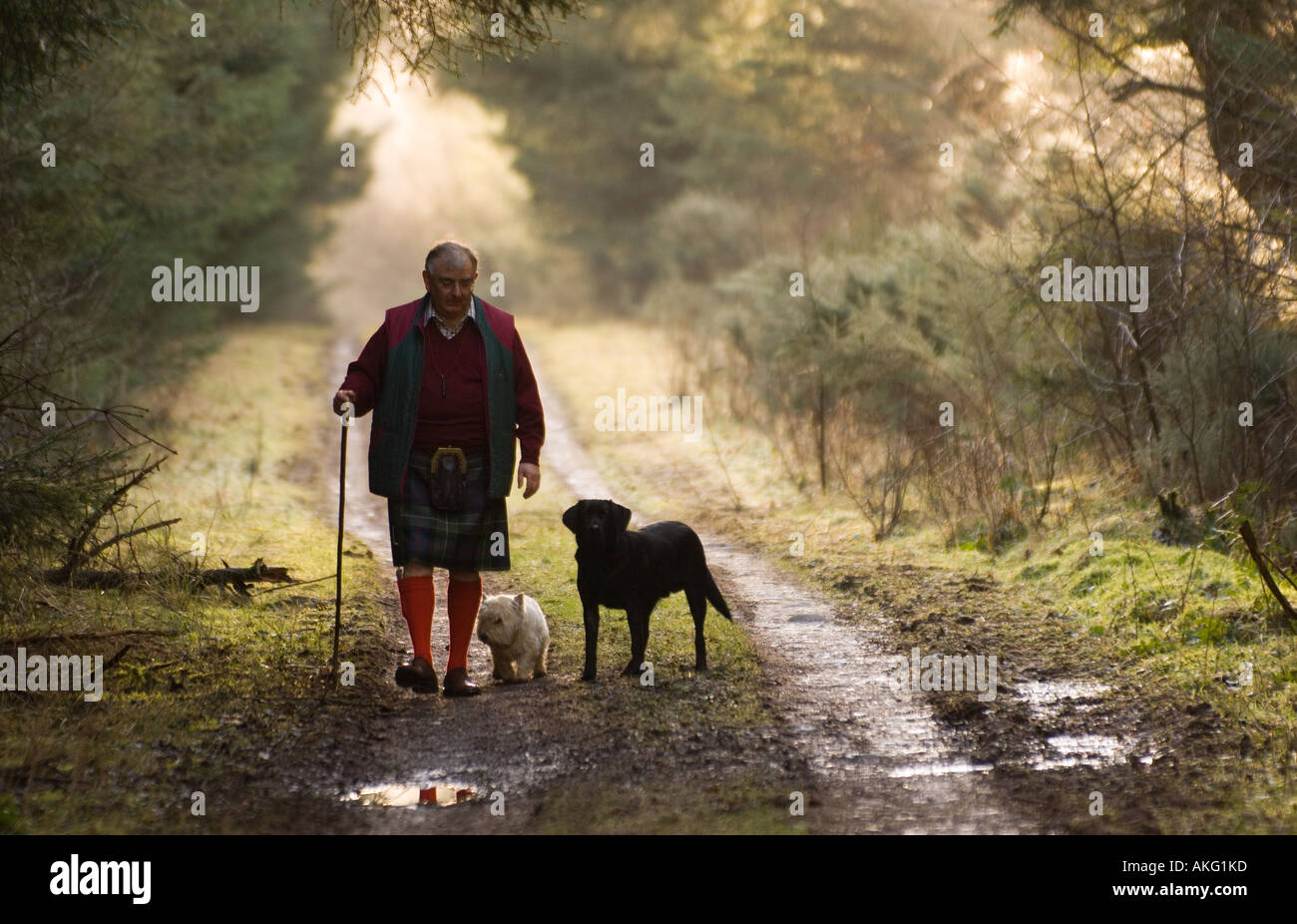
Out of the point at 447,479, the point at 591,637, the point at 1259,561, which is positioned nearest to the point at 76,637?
the point at 447,479

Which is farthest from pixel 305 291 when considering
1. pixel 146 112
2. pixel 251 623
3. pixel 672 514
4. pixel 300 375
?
pixel 251 623

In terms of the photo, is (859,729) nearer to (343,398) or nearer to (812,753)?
(812,753)

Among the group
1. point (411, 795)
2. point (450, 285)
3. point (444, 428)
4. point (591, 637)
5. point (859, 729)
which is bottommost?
point (411, 795)

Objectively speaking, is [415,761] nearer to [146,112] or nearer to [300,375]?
[146,112]

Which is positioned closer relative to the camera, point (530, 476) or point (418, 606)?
A: point (530, 476)

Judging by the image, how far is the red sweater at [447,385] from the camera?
257 inches

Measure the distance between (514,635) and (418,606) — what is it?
54 centimetres

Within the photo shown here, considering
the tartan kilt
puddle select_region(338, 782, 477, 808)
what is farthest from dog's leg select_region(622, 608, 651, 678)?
puddle select_region(338, 782, 477, 808)

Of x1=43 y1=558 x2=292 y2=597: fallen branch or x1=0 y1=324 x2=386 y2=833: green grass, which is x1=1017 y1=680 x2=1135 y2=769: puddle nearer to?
x1=0 y1=324 x2=386 y2=833: green grass

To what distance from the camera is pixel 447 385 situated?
6547 millimetres

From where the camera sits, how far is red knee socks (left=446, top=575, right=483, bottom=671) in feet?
22.4

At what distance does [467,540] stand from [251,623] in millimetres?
2196

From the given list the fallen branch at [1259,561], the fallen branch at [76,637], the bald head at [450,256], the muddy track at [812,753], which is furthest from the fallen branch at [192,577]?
the fallen branch at [1259,561]

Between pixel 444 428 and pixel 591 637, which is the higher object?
pixel 444 428
